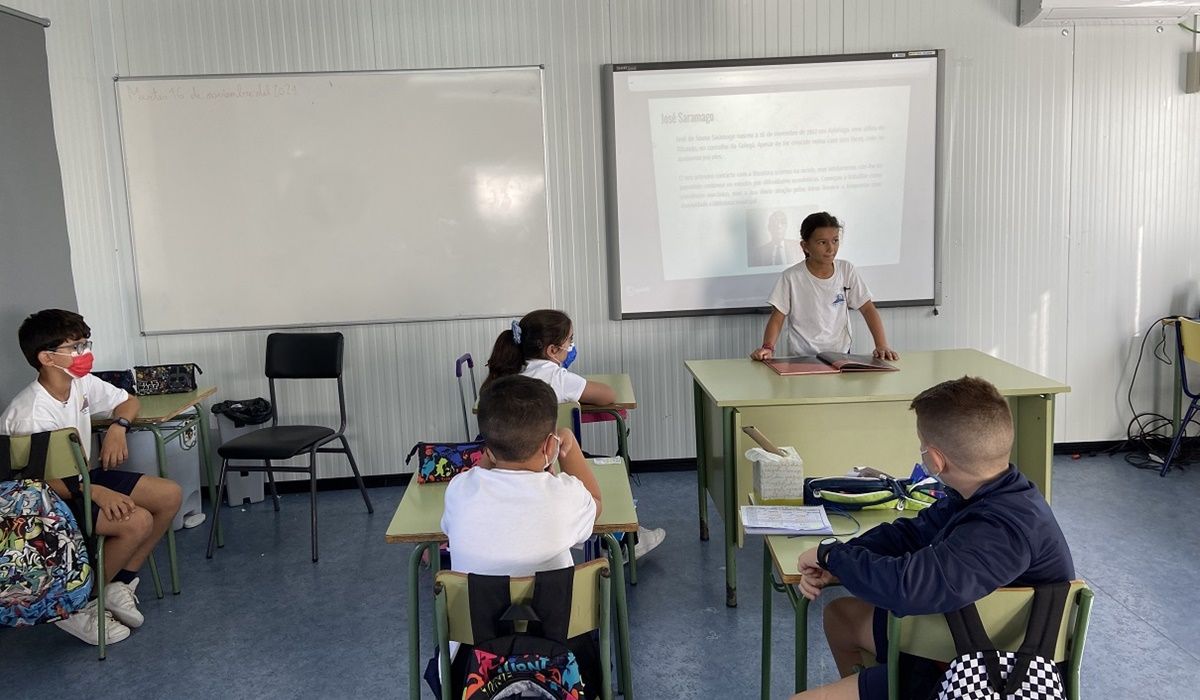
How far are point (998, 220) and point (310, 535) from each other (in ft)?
13.2

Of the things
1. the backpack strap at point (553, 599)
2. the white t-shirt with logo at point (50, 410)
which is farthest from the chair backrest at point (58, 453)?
the backpack strap at point (553, 599)

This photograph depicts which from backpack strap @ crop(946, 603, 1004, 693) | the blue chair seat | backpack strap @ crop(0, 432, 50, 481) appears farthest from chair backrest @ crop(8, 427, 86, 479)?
backpack strap @ crop(946, 603, 1004, 693)

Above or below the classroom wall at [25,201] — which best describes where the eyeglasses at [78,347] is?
below

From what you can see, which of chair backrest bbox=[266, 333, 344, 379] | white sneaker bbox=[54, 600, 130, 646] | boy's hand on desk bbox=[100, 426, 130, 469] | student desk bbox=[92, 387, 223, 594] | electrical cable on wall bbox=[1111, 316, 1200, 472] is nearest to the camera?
white sneaker bbox=[54, 600, 130, 646]

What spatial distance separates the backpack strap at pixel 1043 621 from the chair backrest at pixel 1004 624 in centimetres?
1

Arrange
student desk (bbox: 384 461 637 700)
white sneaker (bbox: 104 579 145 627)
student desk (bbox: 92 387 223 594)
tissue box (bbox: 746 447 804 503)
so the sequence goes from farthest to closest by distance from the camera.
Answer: student desk (bbox: 92 387 223 594) → white sneaker (bbox: 104 579 145 627) → tissue box (bbox: 746 447 804 503) → student desk (bbox: 384 461 637 700)

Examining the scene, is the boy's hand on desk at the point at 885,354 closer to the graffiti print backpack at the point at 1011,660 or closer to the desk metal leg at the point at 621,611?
the desk metal leg at the point at 621,611

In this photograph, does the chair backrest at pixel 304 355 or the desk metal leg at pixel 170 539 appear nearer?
the desk metal leg at pixel 170 539

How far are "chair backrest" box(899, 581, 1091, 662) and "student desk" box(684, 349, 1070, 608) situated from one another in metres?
1.53

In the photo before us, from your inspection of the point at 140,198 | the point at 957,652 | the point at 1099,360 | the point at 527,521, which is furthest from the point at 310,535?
the point at 1099,360

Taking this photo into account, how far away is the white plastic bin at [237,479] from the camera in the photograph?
4.54 metres

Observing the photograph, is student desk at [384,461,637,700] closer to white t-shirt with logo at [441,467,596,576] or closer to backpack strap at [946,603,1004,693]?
white t-shirt with logo at [441,467,596,576]

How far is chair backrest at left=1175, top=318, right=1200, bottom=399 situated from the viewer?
14.5ft

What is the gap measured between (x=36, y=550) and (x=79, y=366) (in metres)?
0.82
